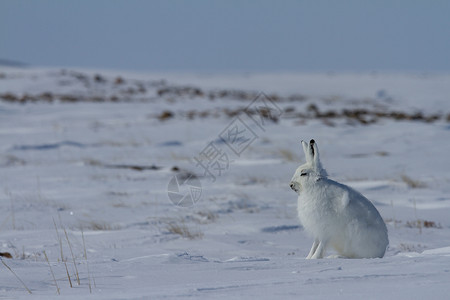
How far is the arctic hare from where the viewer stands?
459 centimetres

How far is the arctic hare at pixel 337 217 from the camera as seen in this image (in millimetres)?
4590

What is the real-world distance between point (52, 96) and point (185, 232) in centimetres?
2183

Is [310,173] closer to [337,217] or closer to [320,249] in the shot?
[337,217]

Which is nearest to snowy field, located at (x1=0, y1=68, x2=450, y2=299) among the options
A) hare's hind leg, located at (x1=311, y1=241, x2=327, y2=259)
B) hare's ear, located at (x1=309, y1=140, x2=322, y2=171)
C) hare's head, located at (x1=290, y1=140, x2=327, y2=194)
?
hare's hind leg, located at (x1=311, y1=241, x2=327, y2=259)

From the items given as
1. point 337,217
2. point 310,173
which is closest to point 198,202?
point 310,173

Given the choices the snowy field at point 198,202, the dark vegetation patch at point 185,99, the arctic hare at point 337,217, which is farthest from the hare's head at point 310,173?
the dark vegetation patch at point 185,99

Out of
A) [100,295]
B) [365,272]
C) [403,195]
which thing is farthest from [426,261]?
[403,195]

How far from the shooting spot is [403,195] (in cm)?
871

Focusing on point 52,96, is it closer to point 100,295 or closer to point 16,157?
point 16,157

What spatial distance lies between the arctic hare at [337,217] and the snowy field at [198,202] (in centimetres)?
35

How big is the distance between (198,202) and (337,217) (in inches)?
149

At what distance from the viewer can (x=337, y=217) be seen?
4629mm

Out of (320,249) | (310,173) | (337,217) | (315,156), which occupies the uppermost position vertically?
(315,156)

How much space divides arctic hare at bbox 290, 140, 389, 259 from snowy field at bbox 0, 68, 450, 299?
1.13 ft
